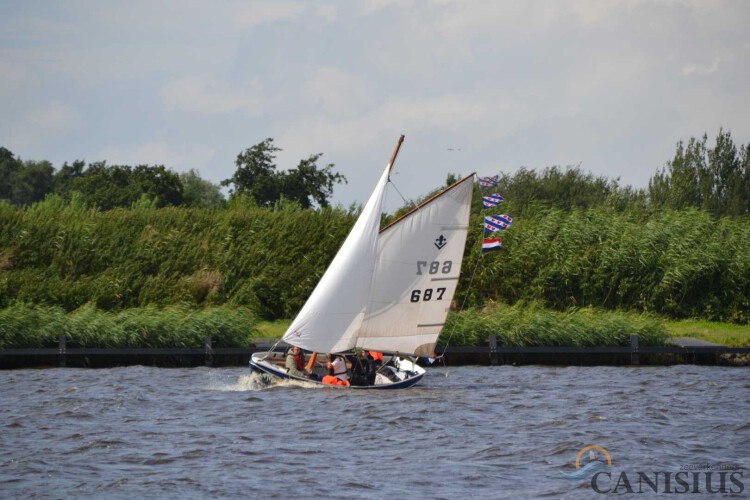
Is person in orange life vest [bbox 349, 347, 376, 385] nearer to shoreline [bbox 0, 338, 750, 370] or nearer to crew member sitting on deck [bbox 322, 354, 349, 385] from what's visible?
crew member sitting on deck [bbox 322, 354, 349, 385]

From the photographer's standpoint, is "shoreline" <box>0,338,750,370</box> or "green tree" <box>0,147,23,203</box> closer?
"shoreline" <box>0,338,750,370</box>

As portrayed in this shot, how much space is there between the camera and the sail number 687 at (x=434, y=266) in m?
29.5

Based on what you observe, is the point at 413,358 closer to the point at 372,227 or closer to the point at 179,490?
the point at 372,227

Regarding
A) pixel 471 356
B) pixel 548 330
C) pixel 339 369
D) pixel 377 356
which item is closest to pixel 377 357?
pixel 377 356

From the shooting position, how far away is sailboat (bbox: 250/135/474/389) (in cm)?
2934

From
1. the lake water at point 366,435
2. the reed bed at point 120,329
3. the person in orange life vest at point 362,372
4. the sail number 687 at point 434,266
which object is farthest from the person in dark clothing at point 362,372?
the reed bed at point 120,329

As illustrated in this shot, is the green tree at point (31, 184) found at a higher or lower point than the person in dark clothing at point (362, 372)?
higher

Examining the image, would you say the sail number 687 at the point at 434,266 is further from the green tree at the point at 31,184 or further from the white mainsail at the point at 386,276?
the green tree at the point at 31,184

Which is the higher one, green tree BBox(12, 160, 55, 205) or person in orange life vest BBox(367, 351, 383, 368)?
green tree BBox(12, 160, 55, 205)

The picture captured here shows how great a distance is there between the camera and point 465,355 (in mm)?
37344

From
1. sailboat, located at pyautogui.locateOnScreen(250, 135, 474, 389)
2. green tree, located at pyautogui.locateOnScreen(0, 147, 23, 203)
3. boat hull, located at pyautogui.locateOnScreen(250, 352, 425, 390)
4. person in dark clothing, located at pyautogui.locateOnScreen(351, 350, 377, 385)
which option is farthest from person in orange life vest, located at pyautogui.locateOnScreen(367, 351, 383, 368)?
green tree, located at pyautogui.locateOnScreen(0, 147, 23, 203)

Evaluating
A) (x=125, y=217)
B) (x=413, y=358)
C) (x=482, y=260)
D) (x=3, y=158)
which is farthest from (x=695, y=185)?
(x=3, y=158)

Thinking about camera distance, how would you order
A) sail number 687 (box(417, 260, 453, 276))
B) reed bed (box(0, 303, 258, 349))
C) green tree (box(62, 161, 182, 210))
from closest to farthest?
sail number 687 (box(417, 260, 453, 276)) → reed bed (box(0, 303, 258, 349)) → green tree (box(62, 161, 182, 210))

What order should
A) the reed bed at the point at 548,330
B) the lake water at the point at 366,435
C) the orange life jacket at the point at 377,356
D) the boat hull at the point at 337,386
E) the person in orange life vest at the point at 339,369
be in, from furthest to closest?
the reed bed at the point at 548,330
the orange life jacket at the point at 377,356
the person in orange life vest at the point at 339,369
the boat hull at the point at 337,386
the lake water at the point at 366,435
